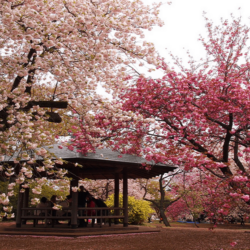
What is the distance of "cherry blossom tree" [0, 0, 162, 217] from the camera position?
529cm

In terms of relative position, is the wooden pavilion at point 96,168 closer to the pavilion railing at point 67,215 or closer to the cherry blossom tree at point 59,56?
the pavilion railing at point 67,215

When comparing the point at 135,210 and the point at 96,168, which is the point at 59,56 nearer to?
the point at 96,168

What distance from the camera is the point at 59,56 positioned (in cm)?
660

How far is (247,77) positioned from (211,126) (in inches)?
95.3

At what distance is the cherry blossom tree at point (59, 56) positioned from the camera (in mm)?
5293

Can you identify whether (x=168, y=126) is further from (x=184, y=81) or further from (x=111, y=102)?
(x=111, y=102)

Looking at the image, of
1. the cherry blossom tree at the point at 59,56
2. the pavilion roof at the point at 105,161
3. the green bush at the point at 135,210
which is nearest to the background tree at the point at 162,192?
the green bush at the point at 135,210

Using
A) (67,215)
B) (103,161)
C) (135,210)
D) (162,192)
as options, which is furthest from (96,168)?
Result: (162,192)

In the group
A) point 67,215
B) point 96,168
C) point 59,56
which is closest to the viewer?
point 59,56

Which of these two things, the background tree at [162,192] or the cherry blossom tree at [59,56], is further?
the background tree at [162,192]

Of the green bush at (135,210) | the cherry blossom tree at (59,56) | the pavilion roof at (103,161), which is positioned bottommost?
the green bush at (135,210)

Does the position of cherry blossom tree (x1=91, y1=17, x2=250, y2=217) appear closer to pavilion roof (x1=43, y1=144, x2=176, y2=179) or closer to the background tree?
pavilion roof (x1=43, y1=144, x2=176, y2=179)

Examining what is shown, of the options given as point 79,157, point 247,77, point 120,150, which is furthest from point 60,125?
point 247,77

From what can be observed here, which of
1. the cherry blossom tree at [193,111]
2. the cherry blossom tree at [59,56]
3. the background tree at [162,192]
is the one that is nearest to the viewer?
the cherry blossom tree at [59,56]
